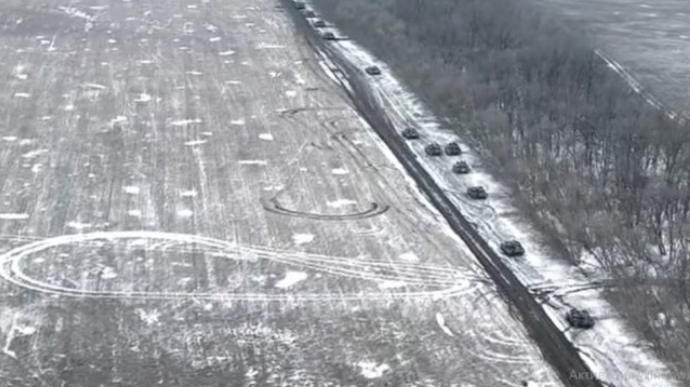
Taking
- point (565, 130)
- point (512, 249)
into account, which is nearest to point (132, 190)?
point (512, 249)

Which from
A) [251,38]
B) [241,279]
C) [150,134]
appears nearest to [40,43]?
[251,38]

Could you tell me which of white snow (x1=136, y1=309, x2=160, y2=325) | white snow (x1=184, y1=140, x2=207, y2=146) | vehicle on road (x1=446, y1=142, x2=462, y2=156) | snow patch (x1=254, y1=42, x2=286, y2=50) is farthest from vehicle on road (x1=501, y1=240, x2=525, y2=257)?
snow patch (x1=254, y1=42, x2=286, y2=50)

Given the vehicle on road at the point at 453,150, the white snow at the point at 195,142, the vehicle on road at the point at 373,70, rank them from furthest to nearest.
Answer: the vehicle on road at the point at 373,70 < the white snow at the point at 195,142 < the vehicle on road at the point at 453,150

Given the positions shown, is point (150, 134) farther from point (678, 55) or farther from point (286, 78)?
point (678, 55)

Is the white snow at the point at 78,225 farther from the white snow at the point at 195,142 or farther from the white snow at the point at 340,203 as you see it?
the white snow at the point at 195,142

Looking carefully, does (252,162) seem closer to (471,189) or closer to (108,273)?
(471,189)

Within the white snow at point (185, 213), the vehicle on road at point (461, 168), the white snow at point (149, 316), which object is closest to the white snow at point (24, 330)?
the white snow at point (149, 316)

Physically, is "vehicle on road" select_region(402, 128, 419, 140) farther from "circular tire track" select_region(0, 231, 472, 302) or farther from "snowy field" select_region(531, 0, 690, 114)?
"circular tire track" select_region(0, 231, 472, 302)
